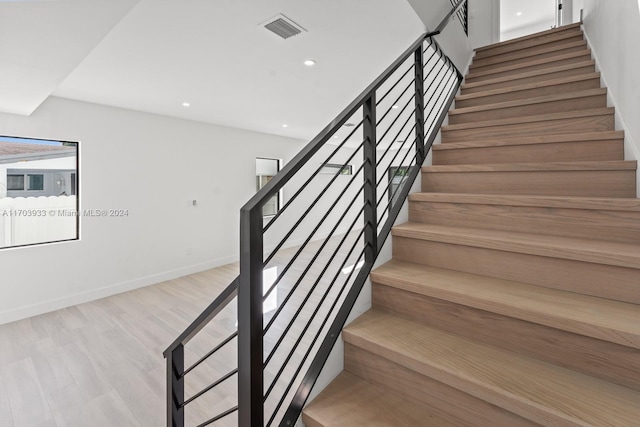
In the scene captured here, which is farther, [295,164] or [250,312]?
[295,164]

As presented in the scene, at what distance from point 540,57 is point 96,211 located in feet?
17.7

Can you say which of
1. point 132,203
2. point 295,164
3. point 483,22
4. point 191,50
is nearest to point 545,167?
point 295,164

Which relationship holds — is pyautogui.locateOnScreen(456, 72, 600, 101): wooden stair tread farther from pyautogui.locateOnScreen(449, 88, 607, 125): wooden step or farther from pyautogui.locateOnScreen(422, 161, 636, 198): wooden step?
pyautogui.locateOnScreen(422, 161, 636, 198): wooden step

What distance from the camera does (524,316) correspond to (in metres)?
1.05

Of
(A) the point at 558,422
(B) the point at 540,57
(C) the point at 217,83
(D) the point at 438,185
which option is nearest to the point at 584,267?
(A) the point at 558,422

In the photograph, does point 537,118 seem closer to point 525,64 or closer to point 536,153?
point 536,153

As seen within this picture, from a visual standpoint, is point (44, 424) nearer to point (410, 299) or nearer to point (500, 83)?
point (410, 299)

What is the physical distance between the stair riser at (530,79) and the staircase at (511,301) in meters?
0.89

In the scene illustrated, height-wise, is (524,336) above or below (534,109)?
below

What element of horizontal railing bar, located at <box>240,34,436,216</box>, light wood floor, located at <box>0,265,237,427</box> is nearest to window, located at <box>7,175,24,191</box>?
light wood floor, located at <box>0,265,237,427</box>

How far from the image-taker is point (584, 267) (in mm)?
1153

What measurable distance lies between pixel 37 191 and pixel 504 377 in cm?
466

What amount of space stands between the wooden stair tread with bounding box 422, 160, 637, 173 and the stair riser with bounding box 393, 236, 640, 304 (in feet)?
2.00

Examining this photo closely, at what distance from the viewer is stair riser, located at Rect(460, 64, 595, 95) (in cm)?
250
